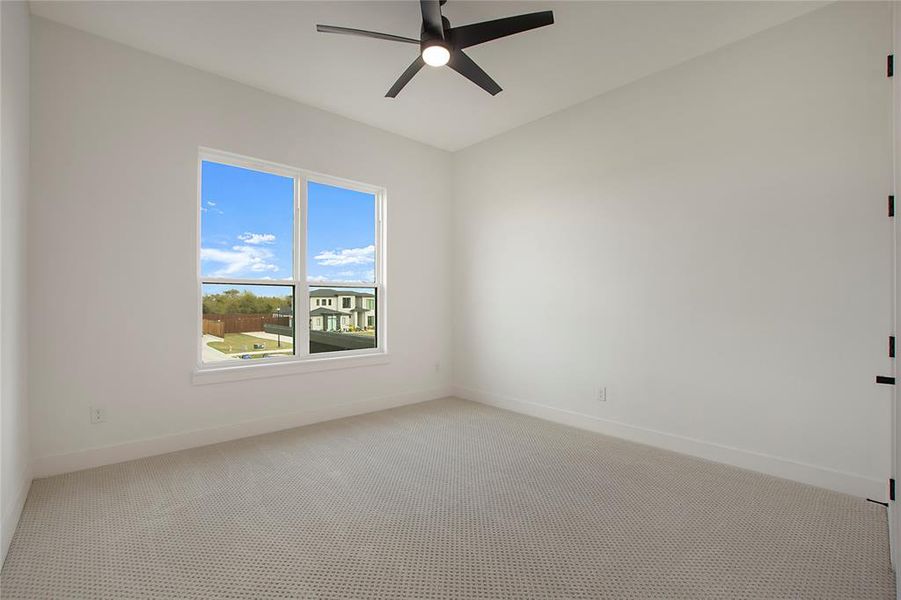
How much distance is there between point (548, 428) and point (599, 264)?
1570mm

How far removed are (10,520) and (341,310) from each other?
8.86ft

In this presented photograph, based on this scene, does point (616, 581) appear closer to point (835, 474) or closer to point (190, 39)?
point (835, 474)

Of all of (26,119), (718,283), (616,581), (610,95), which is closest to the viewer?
(616,581)

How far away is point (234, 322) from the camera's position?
3564mm

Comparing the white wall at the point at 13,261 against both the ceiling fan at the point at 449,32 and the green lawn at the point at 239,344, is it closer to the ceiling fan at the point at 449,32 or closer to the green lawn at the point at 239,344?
the green lawn at the point at 239,344

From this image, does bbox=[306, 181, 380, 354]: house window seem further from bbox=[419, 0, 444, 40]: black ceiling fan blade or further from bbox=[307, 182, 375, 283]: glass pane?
bbox=[419, 0, 444, 40]: black ceiling fan blade

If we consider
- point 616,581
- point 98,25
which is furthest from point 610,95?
point 98,25

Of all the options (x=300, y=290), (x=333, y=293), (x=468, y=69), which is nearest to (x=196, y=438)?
(x=300, y=290)

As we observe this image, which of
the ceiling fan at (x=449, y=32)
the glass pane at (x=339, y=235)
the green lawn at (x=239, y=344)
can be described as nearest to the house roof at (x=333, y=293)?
the glass pane at (x=339, y=235)

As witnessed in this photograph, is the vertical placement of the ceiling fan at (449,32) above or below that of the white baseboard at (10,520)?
above

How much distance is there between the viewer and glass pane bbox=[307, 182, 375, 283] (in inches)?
161

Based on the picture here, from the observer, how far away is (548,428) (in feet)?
12.4

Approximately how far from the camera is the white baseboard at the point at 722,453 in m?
2.47

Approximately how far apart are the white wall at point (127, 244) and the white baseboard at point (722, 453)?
223cm
